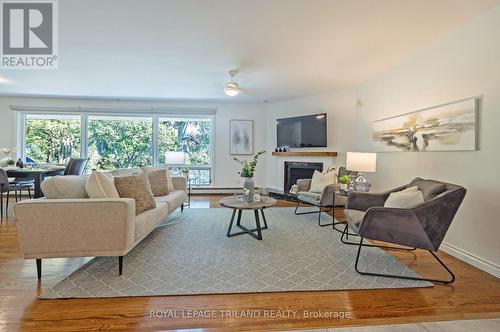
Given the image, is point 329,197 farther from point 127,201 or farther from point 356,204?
point 127,201

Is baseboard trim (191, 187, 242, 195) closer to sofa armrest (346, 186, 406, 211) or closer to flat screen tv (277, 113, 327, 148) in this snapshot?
flat screen tv (277, 113, 327, 148)

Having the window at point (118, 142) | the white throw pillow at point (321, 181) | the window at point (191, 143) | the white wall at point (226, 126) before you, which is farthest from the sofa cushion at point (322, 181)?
the window at point (118, 142)

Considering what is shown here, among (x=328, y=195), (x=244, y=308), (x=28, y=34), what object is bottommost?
(x=244, y=308)

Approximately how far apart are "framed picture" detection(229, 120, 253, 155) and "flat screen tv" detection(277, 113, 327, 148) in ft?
2.55

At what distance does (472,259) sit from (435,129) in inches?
55.5

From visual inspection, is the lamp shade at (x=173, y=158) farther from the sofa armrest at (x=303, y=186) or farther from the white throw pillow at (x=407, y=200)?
the white throw pillow at (x=407, y=200)

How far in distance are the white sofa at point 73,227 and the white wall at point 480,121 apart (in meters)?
3.21

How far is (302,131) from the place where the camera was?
5691 millimetres

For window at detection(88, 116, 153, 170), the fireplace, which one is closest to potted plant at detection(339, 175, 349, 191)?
the fireplace

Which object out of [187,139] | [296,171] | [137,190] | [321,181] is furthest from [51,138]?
[321,181]

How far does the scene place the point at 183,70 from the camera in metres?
3.94

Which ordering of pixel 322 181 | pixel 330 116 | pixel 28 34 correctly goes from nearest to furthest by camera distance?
pixel 28 34 < pixel 322 181 < pixel 330 116

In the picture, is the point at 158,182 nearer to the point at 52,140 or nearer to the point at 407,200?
the point at 407,200

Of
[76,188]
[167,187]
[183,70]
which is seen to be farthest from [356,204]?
[183,70]
